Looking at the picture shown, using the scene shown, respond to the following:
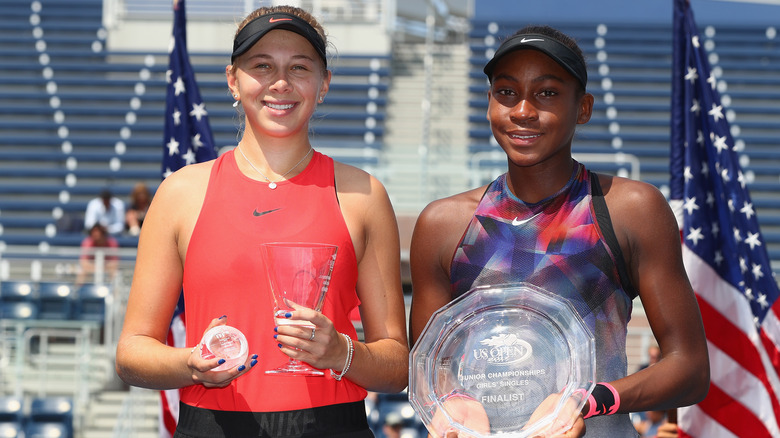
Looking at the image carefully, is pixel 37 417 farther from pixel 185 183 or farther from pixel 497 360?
pixel 497 360

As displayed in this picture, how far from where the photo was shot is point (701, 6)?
15656mm

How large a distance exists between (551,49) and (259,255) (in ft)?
2.44

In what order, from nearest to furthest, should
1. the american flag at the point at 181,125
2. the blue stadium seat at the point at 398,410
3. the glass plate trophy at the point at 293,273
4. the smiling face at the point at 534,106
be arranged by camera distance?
the glass plate trophy at the point at 293,273 → the smiling face at the point at 534,106 → the american flag at the point at 181,125 → the blue stadium seat at the point at 398,410

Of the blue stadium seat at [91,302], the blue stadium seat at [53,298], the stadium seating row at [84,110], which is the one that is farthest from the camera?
the stadium seating row at [84,110]

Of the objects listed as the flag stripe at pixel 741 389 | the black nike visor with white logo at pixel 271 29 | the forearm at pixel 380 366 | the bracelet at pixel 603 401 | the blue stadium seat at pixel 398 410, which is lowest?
the blue stadium seat at pixel 398 410

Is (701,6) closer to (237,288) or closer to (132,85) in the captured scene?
(132,85)

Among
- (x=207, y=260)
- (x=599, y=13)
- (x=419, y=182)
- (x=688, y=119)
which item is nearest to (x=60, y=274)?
(x=419, y=182)

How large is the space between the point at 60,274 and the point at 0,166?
4711mm

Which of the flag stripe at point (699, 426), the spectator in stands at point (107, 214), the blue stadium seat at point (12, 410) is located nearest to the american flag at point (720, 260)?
the flag stripe at point (699, 426)

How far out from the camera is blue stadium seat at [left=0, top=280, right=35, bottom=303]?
344 inches

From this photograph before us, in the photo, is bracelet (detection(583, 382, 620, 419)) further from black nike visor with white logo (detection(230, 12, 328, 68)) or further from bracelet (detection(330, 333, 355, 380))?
black nike visor with white logo (detection(230, 12, 328, 68))

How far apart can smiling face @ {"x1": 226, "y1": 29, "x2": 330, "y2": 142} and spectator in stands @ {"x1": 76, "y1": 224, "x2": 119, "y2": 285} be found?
666cm

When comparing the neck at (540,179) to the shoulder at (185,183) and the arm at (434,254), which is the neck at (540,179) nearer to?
the arm at (434,254)

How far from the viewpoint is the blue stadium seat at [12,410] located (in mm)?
7016
